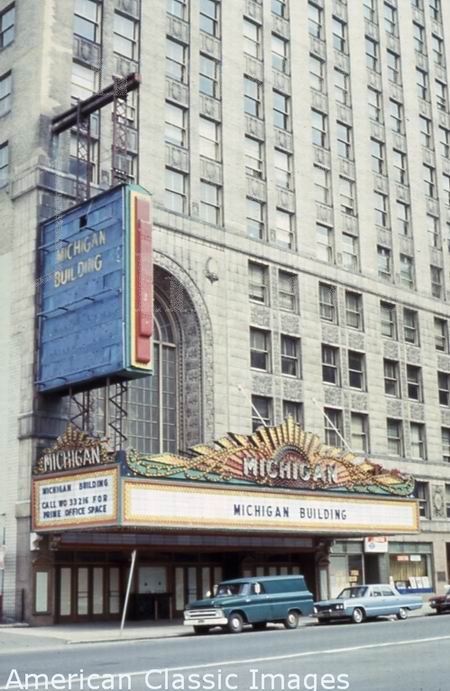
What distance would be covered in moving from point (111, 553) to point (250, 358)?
1272cm

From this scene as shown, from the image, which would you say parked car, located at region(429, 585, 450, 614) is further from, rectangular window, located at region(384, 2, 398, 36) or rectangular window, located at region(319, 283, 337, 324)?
rectangular window, located at region(384, 2, 398, 36)

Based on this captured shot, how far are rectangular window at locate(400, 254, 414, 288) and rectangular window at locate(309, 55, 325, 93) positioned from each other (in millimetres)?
11823

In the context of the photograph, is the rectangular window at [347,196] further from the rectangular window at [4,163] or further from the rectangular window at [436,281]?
the rectangular window at [4,163]

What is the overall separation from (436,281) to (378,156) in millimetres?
9169

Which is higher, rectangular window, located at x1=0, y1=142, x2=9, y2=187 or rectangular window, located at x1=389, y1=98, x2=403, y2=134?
rectangular window, located at x1=389, y1=98, x2=403, y2=134

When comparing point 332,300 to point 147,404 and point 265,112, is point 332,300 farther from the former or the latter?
point 147,404

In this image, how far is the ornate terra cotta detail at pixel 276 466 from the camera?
37.0 meters

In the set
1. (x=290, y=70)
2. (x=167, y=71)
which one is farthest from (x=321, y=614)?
(x=290, y=70)

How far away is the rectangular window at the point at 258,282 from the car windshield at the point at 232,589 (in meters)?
18.7

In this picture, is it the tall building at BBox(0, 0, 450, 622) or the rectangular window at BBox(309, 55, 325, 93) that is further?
the rectangular window at BBox(309, 55, 325, 93)

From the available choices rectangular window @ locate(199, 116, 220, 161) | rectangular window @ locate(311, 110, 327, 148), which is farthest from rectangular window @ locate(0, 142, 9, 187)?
rectangular window @ locate(311, 110, 327, 148)

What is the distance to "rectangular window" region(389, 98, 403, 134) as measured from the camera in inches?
2468

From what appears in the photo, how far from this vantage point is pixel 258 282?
1977 inches

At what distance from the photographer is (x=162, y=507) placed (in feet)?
118
